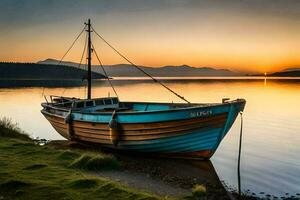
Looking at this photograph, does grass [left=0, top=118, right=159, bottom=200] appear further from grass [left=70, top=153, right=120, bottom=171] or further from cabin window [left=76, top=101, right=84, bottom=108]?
cabin window [left=76, top=101, right=84, bottom=108]

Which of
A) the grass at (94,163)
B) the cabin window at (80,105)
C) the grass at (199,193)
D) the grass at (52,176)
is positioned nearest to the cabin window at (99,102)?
the cabin window at (80,105)

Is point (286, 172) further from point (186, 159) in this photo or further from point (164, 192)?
point (164, 192)

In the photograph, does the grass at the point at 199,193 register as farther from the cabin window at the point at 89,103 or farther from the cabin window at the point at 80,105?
the cabin window at the point at 89,103

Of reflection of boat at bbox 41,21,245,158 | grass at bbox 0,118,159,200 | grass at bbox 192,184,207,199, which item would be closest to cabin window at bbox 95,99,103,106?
reflection of boat at bbox 41,21,245,158

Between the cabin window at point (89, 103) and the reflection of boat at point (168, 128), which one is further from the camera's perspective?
the cabin window at point (89, 103)

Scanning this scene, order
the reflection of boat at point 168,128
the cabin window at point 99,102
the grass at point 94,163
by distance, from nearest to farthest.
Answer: the grass at point 94,163 → the reflection of boat at point 168,128 → the cabin window at point 99,102

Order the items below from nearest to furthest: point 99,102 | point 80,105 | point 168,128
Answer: point 168,128, point 80,105, point 99,102

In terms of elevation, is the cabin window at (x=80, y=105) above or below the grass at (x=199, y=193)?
above

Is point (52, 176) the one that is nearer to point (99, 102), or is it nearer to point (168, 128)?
point (168, 128)

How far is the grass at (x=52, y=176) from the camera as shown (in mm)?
10867

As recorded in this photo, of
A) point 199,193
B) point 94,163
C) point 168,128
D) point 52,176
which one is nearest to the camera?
point 199,193

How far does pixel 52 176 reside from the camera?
12945mm

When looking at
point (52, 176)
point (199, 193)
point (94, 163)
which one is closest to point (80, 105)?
point (94, 163)

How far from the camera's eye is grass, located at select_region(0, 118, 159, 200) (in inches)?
428
